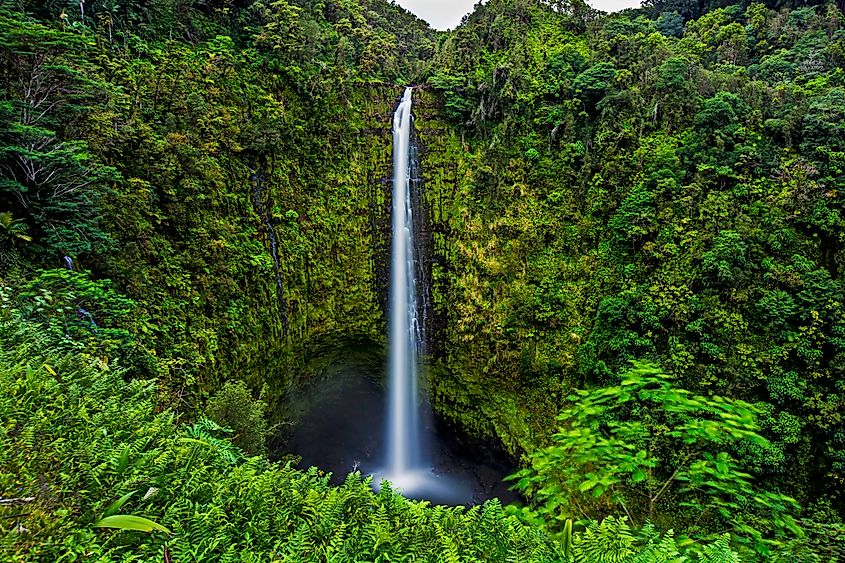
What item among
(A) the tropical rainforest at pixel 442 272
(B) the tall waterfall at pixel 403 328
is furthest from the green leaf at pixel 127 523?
(B) the tall waterfall at pixel 403 328

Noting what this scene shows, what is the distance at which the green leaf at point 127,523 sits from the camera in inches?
70.1

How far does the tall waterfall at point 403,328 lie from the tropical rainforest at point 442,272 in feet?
1.77

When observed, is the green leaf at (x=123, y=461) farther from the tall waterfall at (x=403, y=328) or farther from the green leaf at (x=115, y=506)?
the tall waterfall at (x=403, y=328)

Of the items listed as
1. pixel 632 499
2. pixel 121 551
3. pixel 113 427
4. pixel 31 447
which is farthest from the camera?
pixel 632 499

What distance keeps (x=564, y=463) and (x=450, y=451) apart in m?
11.2

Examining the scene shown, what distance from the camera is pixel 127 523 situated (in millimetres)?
1797

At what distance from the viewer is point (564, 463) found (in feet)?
9.43

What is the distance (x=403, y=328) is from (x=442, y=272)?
233cm

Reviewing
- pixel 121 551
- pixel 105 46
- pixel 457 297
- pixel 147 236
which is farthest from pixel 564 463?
pixel 105 46

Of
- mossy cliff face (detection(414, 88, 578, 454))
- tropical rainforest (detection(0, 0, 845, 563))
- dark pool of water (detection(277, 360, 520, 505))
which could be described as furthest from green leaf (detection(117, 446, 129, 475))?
mossy cliff face (detection(414, 88, 578, 454))

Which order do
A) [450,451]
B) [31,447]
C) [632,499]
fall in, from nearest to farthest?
A: [31,447] < [632,499] < [450,451]

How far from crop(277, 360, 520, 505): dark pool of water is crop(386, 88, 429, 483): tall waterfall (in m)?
0.52

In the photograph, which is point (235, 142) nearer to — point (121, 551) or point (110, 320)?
point (110, 320)

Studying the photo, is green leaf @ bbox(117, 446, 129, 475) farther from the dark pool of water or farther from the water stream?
the water stream
